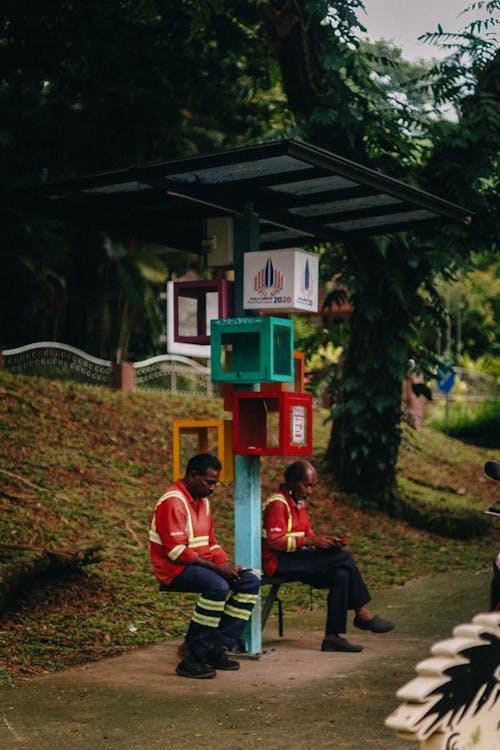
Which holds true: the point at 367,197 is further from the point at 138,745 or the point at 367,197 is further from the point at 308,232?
the point at 138,745

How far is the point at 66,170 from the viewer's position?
59.7 ft

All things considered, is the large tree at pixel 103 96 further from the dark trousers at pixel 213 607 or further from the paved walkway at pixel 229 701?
the paved walkway at pixel 229 701

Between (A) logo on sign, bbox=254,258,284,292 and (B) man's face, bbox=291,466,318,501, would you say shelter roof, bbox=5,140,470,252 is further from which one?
(B) man's face, bbox=291,466,318,501

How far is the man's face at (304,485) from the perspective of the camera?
26.4 feet

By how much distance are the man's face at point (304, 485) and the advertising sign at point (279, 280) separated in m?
1.16

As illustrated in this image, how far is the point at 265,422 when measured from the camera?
25.9ft

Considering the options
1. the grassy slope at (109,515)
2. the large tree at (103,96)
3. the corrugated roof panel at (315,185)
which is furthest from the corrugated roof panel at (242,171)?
the large tree at (103,96)

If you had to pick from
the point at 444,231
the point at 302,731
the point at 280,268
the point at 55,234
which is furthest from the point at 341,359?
the point at 302,731

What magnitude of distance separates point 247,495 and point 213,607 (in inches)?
35.0

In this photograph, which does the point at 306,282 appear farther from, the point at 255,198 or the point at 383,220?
the point at 383,220

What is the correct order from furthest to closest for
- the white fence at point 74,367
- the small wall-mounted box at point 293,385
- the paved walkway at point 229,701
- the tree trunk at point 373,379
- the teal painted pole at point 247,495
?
1. the white fence at point 74,367
2. the tree trunk at point 373,379
3. the small wall-mounted box at point 293,385
4. the teal painted pole at point 247,495
5. the paved walkway at point 229,701

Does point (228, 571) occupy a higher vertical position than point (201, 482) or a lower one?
lower

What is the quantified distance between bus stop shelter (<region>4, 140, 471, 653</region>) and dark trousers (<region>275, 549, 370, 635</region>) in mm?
399

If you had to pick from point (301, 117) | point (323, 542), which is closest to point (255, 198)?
point (323, 542)
